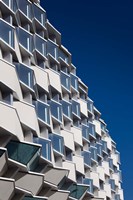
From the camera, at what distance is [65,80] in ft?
186

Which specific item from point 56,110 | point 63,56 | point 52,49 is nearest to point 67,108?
point 56,110

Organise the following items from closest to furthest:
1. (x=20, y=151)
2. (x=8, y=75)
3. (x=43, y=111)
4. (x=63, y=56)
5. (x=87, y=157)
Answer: (x=20, y=151) < (x=8, y=75) < (x=43, y=111) < (x=63, y=56) < (x=87, y=157)

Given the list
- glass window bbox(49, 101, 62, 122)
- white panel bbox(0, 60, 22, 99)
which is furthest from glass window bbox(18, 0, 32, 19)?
white panel bbox(0, 60, 22, 99)

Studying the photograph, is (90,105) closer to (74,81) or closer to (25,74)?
(74,81)

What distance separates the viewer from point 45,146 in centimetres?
4303

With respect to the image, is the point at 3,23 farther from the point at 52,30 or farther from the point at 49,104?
the point at 52,30

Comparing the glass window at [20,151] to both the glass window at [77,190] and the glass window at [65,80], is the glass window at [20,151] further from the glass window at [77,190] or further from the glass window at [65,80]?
the glass window at [65,80]

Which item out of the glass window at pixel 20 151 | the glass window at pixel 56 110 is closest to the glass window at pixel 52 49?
the glass window at pixel 56 110

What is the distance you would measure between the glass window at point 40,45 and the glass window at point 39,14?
2.86m

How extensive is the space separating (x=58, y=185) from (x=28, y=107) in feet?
30.9

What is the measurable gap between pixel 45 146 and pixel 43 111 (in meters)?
3.67

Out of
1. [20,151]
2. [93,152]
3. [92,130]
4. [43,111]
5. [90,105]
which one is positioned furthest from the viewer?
[90,105]

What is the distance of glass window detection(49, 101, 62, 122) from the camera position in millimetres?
49794

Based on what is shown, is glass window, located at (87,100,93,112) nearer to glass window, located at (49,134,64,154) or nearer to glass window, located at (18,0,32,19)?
glass window, located at (49,134,64,154)
